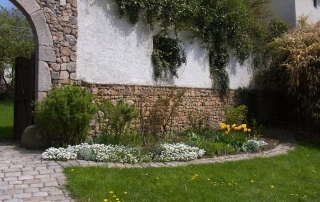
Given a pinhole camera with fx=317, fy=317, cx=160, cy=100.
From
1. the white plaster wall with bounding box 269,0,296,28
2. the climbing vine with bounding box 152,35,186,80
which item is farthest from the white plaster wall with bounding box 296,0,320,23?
the climbing vine with bounding box 152,35,186,80

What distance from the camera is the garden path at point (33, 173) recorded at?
12.6ft

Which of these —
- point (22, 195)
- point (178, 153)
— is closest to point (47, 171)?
point (22, 195)

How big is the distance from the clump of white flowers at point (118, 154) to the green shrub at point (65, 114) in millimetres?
427

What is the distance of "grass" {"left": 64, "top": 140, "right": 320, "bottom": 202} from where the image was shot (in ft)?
13.5

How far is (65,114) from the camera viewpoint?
20.0ft

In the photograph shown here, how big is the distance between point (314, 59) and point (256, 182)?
6.12 meters

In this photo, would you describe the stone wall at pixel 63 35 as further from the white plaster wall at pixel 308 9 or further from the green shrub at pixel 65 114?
the white plaster wall at pixel 308 9

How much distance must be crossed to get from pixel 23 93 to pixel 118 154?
3.13m

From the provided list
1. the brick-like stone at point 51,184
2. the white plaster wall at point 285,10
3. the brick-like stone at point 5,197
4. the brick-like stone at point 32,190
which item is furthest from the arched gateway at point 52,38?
the white plaster wall at point 285,10

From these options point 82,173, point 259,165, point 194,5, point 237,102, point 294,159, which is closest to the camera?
point 82,173

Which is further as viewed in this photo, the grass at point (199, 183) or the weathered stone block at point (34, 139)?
the weathered stone block at point (34, 139)

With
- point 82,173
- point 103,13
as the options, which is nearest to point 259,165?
point 82,173

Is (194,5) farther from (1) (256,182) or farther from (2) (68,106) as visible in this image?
(1) (256,182)

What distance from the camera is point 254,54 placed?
11.8m
